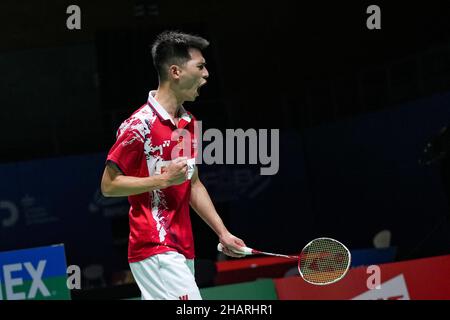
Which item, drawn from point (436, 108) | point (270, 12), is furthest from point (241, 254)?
point (270, 12)

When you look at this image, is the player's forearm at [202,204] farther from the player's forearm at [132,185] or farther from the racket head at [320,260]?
the racket head at [320,260]

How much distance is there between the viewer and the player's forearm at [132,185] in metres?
4.34

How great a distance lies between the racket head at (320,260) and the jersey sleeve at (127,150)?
1.16m

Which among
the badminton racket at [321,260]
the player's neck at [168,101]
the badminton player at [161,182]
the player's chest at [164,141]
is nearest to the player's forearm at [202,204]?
the badminton player at [161,182]

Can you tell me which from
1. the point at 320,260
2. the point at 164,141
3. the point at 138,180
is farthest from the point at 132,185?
the point at 320,260

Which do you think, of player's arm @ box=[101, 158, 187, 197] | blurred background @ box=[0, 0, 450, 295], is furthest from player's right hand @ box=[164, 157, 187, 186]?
blurred background @ box=[0, 0, 450, 295]

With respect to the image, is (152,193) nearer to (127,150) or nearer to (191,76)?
(127,150)

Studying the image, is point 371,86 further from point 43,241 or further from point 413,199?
point 43,241

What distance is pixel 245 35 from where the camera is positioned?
48.6ft

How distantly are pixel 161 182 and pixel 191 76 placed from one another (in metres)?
0.66

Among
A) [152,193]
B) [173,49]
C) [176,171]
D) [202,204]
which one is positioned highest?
[173,49]

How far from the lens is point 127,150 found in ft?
14.8

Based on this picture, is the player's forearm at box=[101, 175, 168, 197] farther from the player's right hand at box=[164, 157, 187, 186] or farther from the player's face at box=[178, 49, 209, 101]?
the player's face at box=[178, 49, 209, 101]

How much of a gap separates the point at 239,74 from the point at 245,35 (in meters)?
0.66
